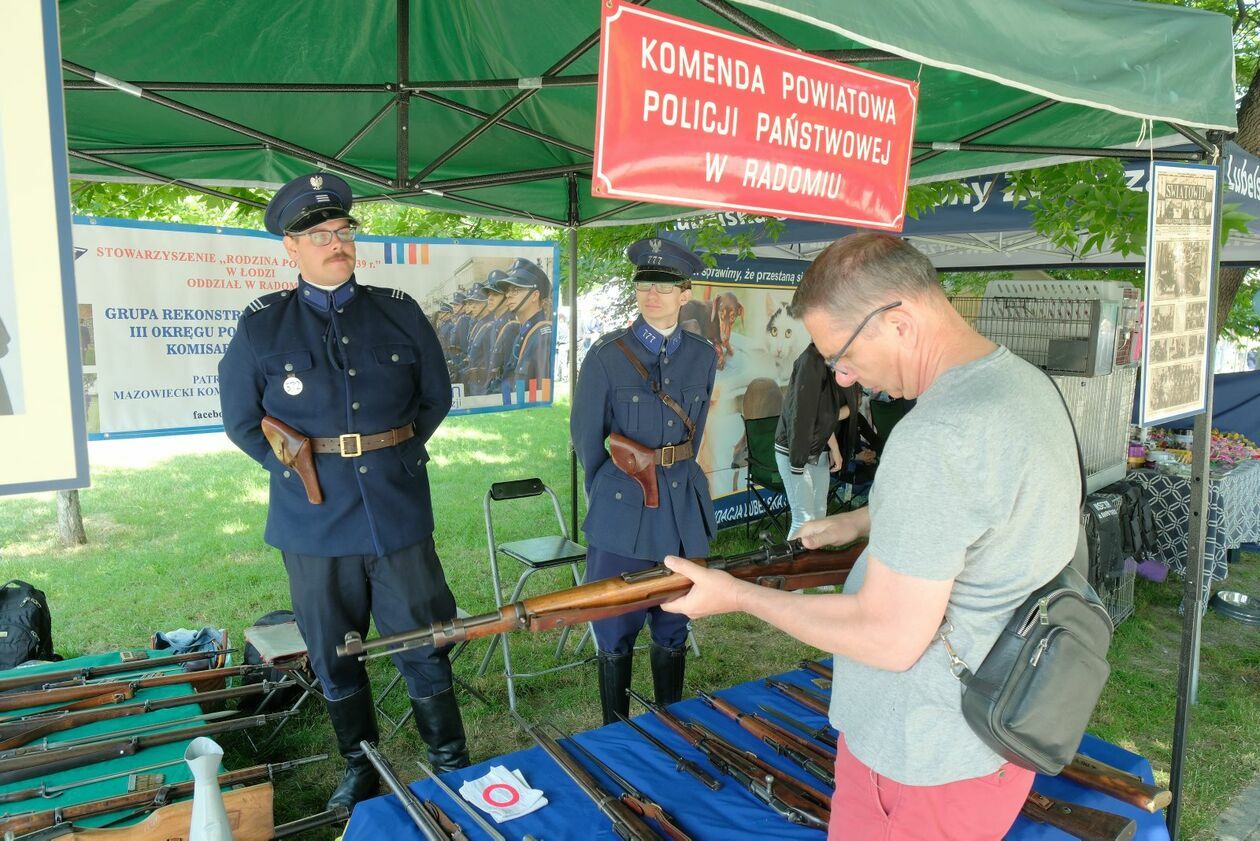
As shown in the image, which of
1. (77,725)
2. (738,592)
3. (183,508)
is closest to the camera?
(738,592)

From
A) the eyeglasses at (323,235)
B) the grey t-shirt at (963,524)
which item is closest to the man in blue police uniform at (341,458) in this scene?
the eyeglasses at (323,235)

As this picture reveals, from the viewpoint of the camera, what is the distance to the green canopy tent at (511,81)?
1.88 meters

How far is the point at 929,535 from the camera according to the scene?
4.17 ft

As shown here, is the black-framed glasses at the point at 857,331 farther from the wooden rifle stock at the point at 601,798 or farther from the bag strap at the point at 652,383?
the bag strap at the point at 652,383

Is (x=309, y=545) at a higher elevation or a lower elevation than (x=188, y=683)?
higher

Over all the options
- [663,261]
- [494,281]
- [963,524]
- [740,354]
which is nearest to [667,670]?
[663,261]

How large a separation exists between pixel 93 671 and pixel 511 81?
324 centimetres

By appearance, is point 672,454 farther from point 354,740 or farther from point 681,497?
point 354,740

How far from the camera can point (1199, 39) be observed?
92.0 inches

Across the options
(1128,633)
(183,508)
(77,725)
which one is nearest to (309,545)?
(77,725)

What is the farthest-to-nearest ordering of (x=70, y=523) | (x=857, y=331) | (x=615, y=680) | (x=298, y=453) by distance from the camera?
1. (x=70, y=523)
2. (x=615, y=680)
3. (x=298, y=453)
4. (x=857, y=331)

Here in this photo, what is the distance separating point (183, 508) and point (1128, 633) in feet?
28.3

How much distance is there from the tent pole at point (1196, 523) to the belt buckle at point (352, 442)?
3.24m

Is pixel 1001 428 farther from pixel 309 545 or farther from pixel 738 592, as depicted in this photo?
pixel 309 545
